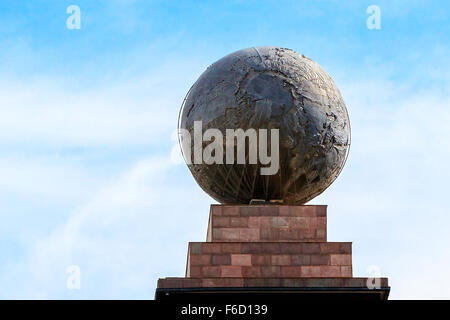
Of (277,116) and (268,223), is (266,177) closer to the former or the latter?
(268,223)

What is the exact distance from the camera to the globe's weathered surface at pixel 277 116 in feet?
144

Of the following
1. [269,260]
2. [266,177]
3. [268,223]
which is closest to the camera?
[269,260]

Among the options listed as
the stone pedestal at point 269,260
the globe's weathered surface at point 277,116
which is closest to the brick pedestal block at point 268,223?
the stone pedestal at point 269,260

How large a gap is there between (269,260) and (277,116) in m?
2.97

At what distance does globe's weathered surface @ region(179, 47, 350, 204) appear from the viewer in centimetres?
4375

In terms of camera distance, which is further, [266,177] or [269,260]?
[266,177]

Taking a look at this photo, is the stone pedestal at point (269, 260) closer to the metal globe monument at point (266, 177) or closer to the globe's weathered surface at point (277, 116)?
the metal globe monument at point (266, 177)

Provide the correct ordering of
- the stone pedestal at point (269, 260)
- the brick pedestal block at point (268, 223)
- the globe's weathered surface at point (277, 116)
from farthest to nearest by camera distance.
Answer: the globe's weathered surface at point (277, 116), the brick pedestal block at point (268, 223), the stone pedestal at point (269, 260)

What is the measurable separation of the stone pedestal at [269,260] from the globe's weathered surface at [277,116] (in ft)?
2.45

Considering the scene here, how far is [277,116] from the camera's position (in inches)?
1719

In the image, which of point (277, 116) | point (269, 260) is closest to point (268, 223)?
point (269, 260)
